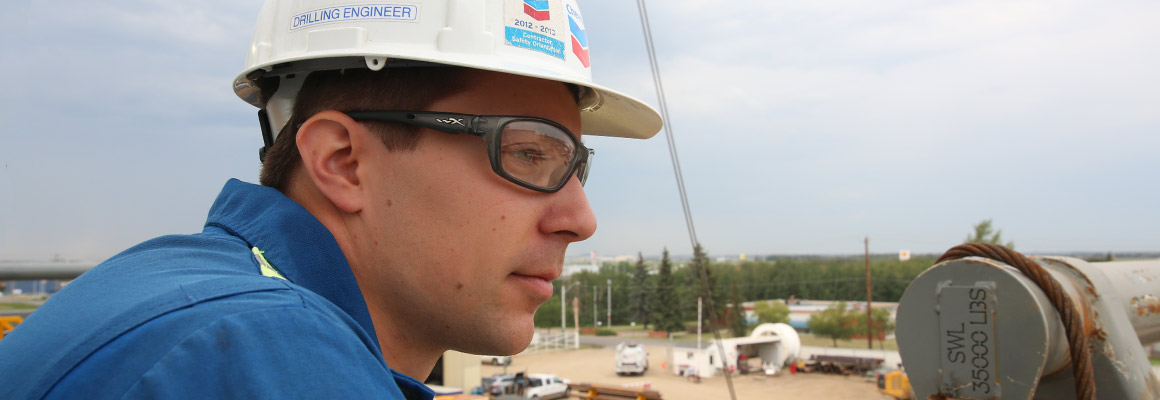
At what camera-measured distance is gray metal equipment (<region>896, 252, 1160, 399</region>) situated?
8.14ft

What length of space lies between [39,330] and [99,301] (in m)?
0.07

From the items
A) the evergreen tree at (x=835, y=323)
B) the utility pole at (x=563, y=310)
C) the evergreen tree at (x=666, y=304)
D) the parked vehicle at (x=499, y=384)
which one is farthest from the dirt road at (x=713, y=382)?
the evergreen tree at (x=666, y=304)

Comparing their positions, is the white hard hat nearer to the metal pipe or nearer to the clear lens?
the clear lens

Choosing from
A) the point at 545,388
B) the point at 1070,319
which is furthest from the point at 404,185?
the point at 545,388

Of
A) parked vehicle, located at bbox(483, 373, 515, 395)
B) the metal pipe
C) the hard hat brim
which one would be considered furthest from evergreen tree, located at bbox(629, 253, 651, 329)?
the hard hat brim

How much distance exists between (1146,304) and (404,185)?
125 inches

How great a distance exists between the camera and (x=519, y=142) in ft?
4.37

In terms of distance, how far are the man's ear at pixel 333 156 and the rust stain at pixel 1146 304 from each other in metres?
3.11

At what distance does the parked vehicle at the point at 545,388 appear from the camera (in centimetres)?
2830

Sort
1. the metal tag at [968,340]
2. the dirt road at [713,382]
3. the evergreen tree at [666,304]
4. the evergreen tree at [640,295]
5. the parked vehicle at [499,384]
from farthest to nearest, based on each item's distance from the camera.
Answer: the evergreen tree at [640,295] → the evergreen tree at [666,304] → the dirt road at [713,382] → the parked vehicle at [499,384] → the metal tag at [968,340]

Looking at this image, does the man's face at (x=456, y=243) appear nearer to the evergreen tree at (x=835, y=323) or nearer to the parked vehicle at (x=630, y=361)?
the parked vehicle at (x=630, y=361)

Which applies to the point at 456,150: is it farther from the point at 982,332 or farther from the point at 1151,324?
the point at 1151,324

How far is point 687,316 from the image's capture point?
227ft

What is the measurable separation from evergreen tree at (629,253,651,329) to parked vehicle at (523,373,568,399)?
4469 cm
